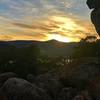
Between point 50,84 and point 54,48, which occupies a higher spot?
point 54,48

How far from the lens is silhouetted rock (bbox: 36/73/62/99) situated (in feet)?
88.0

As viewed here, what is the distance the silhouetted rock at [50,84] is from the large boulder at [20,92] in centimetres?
267

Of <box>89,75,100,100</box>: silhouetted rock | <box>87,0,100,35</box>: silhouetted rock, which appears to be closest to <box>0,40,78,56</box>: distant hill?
<box>87,0,100,35</box>: silhouetted rock

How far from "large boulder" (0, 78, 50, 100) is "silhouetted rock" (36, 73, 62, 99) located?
267 cm

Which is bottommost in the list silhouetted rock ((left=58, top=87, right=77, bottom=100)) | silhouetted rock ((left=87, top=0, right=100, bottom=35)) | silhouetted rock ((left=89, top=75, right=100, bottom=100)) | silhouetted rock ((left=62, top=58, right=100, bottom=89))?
silhouetted rock ((left=58, top=87, right=77, bottom=100))

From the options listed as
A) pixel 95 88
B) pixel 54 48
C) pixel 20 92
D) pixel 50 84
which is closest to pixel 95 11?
pixel 50 84

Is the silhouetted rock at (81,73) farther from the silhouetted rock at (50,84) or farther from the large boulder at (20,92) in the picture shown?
the large boulder at (20,92)

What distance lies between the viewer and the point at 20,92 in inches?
905

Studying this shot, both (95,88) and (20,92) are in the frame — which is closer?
(20,92)

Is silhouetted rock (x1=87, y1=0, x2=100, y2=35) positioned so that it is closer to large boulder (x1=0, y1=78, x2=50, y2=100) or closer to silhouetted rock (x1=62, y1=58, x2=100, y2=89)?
silhouetted rock (x1=62, y1=58, x2=100, y2=89)

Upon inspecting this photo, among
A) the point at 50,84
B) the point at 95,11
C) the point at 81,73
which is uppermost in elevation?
the point at 95,11

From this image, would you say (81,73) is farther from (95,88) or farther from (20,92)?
(20,92)

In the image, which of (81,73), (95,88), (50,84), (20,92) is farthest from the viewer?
(81,73)

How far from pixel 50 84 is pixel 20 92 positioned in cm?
543
